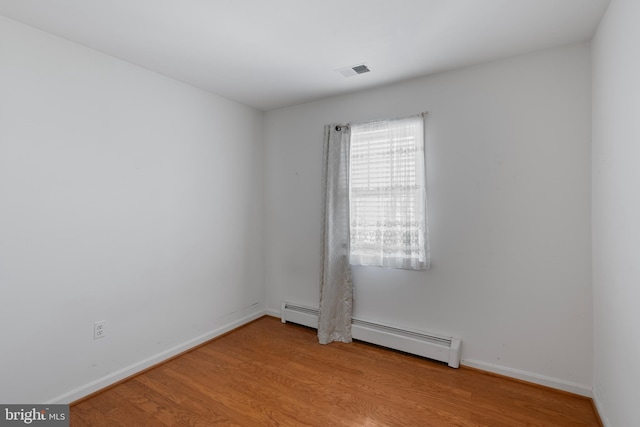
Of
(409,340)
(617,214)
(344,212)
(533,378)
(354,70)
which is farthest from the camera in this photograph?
(344,212)

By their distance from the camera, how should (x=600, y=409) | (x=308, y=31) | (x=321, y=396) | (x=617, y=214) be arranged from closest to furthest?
1. (x=617, y=214)
2. (x=600, y=409)
3. (x=308, y=31)
4. (x=321, y=396)

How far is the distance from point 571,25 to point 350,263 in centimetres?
235

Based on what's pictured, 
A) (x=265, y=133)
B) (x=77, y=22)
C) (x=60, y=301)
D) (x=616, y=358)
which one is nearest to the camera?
(x=616, y=358)

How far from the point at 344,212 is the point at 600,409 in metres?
2.22

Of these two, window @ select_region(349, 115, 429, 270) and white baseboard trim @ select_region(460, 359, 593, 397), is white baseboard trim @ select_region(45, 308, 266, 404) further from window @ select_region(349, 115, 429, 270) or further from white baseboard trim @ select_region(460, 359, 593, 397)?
white baseboard trim @ select_region(460, 359, 593, 397)

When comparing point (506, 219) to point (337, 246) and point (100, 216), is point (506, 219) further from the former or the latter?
point (100, 216)

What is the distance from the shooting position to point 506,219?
2271 millimetres

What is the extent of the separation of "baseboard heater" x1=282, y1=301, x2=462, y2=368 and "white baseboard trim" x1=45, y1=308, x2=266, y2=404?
930 millimetres

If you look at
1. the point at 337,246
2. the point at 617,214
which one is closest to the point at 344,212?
the point at 337,246

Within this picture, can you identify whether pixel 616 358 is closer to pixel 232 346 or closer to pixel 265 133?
pixel 232 346

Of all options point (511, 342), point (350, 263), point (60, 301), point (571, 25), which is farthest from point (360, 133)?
point (60, 301)

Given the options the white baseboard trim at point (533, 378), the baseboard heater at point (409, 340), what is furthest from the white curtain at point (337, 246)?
the white baseboard trim at point (533, 378)

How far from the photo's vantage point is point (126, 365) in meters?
2.31

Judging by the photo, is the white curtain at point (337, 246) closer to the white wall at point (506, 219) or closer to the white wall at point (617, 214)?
the white wall at point (506, 219)
